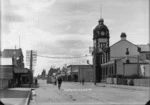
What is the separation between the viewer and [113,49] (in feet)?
313

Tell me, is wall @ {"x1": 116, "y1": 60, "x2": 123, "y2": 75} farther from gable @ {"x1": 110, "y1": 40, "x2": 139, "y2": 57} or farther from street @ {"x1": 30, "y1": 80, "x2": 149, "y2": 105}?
street @ {"x1": 30, "y1": 80, "x2": 149, "y2": 105}

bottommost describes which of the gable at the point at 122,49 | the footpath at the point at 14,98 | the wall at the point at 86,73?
the footpath at the point at 14,98

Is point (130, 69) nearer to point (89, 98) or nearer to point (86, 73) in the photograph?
point (86, 73)

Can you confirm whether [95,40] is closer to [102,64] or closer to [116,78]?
[102,64]

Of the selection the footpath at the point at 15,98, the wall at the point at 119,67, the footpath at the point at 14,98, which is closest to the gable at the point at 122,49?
the wall at the point at 119,67

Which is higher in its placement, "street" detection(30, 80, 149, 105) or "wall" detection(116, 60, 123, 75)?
"wall" detection(116, 60, 123, 75)

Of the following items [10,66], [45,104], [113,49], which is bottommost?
[45,104]

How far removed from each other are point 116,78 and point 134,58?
696 inches

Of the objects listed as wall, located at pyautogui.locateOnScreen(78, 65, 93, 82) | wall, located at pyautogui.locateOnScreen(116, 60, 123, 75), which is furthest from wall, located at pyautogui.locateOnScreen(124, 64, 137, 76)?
wall, located at pyautogui.locateOnScreen(78, 65, 93, 82)

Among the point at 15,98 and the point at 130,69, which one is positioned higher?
the point at 130,69

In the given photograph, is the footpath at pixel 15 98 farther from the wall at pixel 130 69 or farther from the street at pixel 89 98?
the wall at pixel 130 69

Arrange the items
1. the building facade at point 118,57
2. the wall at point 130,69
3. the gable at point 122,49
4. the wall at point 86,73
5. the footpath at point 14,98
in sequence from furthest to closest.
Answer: the wall at point 86,73 → the gable at point 122,49 → the building facade at point 118,57 → the wall at point 130,69 → the footpath at point 14,98

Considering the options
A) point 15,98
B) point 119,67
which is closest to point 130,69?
point 119,67

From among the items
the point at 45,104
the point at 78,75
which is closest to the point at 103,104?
the point at 45,104
